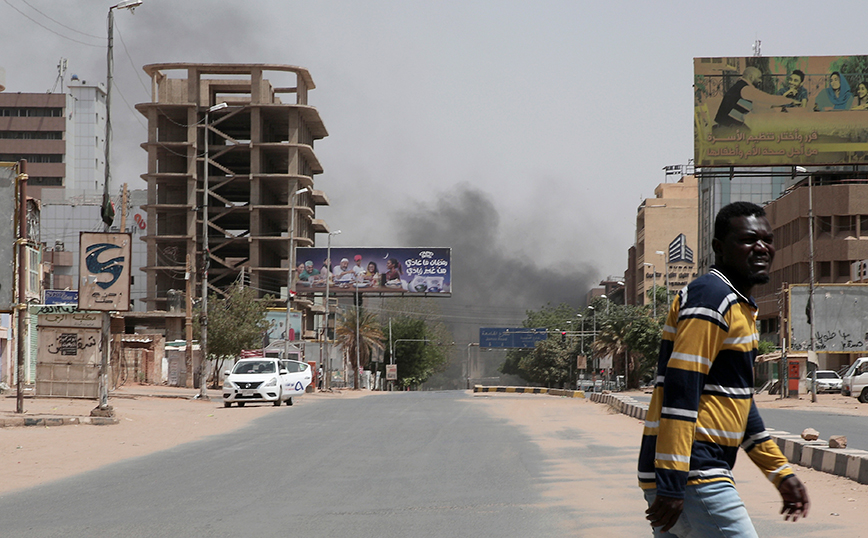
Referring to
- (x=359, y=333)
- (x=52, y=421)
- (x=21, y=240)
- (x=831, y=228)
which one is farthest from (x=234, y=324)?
(x=831, y=228)

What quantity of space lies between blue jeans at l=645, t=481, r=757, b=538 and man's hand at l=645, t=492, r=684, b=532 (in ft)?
0.29

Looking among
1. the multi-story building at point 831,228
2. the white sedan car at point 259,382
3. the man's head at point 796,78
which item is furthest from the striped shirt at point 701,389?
the multi-story building at point 831,228

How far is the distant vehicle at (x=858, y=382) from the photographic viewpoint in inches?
1539

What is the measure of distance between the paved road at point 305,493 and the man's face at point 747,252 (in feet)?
15.7

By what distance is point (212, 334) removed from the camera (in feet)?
191

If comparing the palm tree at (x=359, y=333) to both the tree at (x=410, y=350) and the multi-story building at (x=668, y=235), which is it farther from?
the multi-story building at (x=668, y=235)

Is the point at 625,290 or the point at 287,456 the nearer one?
the point at 287,456

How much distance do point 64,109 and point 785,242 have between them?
95.4 m

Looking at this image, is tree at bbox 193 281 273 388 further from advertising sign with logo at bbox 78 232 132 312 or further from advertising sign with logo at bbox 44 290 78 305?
advertising sign with logo at bbox 78 232 132 312

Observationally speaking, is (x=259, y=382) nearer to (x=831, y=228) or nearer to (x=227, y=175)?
(x=831, y=228)

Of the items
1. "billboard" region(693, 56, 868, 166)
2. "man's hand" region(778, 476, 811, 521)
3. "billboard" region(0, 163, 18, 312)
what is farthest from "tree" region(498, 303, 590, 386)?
"man's hand" region(778, 476, 811, 521)

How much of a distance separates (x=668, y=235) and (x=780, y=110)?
88.9 meters

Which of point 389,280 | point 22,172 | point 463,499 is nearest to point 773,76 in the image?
point 22,172

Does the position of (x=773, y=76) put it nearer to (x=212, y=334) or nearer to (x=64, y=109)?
(x=212, y=334)
